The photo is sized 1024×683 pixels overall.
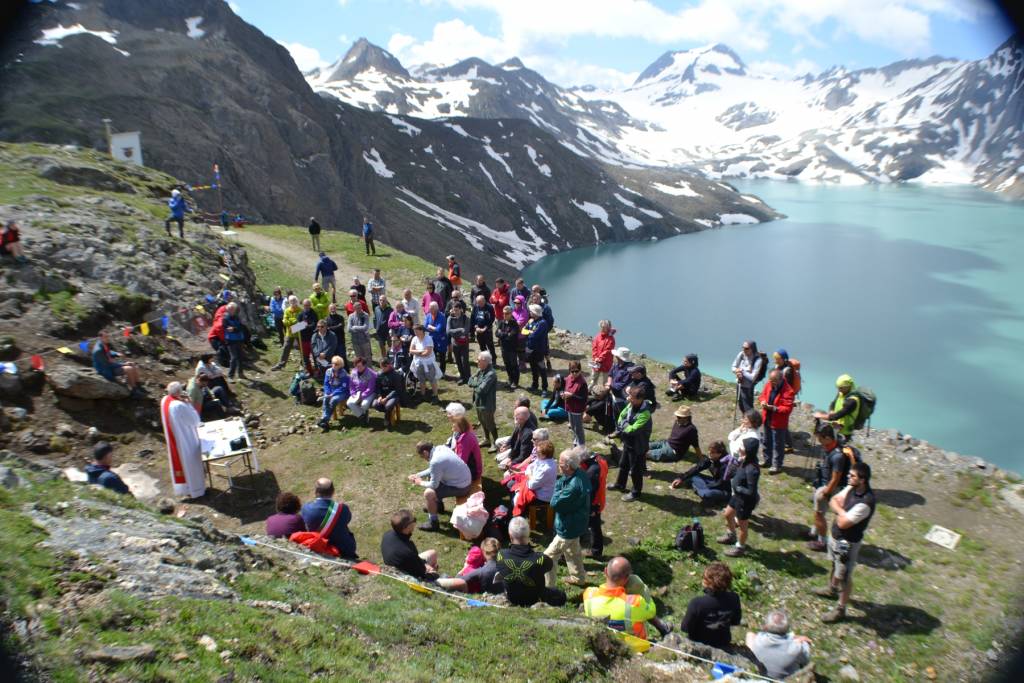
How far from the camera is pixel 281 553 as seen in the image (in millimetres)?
7340

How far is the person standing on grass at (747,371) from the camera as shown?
43.5 feet

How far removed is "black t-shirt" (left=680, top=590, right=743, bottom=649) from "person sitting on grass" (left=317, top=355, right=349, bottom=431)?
9.42 metres

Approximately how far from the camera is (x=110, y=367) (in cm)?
1262

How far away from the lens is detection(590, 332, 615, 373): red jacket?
1448 centimetres

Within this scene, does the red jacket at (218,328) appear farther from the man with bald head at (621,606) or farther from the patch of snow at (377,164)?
the patch of snow at (377,164)

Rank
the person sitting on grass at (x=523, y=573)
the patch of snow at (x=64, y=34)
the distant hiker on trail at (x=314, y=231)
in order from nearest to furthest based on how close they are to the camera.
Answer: the person sitting on grass at (x=523, y=573) < the distant hiker on trail at (x=314, y=231) < the patch of snow at (x=64, y=34)

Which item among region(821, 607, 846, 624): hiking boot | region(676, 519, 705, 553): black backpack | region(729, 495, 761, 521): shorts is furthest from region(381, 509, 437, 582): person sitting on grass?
region(821, 607, 846, 624): hiking boot

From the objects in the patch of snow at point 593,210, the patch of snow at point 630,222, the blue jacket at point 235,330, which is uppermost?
the patch of snow at point 593,210

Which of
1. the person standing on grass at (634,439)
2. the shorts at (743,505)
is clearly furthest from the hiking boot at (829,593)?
the person standing on grass at (634,439)

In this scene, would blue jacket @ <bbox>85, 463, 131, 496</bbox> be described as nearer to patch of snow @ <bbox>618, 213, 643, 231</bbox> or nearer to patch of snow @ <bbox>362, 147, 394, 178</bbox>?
patch of snow @ <bbox>362, 147, 394, 178</bbox>

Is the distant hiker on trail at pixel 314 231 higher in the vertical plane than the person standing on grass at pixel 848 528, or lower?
higher

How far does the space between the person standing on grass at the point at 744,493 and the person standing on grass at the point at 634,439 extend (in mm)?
1628

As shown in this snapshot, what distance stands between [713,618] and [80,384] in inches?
497

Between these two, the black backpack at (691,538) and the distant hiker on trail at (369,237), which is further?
the distant hiker on trail at (369,237)
